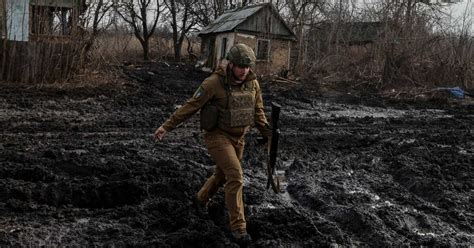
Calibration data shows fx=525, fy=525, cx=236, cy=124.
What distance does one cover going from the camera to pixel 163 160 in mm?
7703

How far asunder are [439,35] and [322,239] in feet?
65.9

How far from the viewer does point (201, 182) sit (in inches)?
263

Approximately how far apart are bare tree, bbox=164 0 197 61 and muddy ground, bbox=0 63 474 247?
28.1 metres

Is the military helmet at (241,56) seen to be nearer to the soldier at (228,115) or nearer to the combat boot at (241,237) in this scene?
the soldier at (228,115)

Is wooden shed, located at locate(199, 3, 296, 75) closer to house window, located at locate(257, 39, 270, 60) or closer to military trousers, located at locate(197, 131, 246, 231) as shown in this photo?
house window, located at locate(257, 39, 270, 60)

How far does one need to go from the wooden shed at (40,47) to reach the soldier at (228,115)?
450 inches

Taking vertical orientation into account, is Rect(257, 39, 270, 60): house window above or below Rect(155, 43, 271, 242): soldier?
above

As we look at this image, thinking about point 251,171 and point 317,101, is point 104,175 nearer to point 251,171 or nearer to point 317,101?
point 251,171

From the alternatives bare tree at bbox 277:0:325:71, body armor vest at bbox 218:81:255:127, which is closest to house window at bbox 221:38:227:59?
bare tree at bbox 277:0:325:71

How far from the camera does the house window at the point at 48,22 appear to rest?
50.5 feet

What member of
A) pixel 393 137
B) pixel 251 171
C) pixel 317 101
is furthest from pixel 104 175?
pixel 317 101

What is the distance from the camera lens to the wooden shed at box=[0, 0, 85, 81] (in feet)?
49.1

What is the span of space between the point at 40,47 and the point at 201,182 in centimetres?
1037

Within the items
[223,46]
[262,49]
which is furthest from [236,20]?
[262,49]
